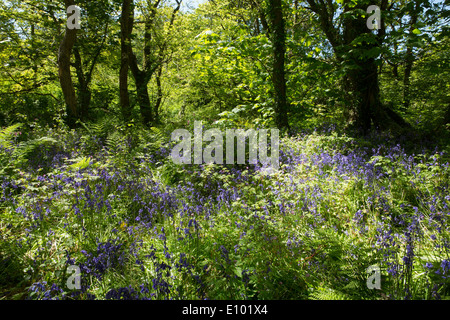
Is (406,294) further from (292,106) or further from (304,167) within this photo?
(292,106)

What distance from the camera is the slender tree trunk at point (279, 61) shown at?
5.85 metres

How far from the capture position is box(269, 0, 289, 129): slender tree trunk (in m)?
5.85

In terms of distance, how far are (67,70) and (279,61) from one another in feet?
19.8

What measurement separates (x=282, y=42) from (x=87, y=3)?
746 cm

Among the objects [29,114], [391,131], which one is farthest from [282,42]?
[29,114]

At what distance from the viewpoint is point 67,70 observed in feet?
25.0

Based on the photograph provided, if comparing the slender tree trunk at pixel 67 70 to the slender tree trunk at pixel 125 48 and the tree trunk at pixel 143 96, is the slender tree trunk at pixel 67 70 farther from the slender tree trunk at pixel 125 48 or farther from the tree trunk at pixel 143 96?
the tree trunk at pixel 143 96

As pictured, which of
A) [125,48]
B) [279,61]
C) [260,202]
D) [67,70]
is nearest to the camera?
[260,202]

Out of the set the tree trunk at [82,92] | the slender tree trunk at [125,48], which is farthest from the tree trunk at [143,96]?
the tree trunk at [82,92]

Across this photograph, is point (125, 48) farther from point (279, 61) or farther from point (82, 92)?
point (279, 61)

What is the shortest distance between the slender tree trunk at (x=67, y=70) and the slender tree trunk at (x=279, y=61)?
17.7 feet

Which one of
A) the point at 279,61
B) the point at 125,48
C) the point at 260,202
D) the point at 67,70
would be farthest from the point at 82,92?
the point at 260,202

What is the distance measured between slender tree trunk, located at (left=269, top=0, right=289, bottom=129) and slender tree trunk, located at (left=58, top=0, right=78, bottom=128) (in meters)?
5.38

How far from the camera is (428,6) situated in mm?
4301
